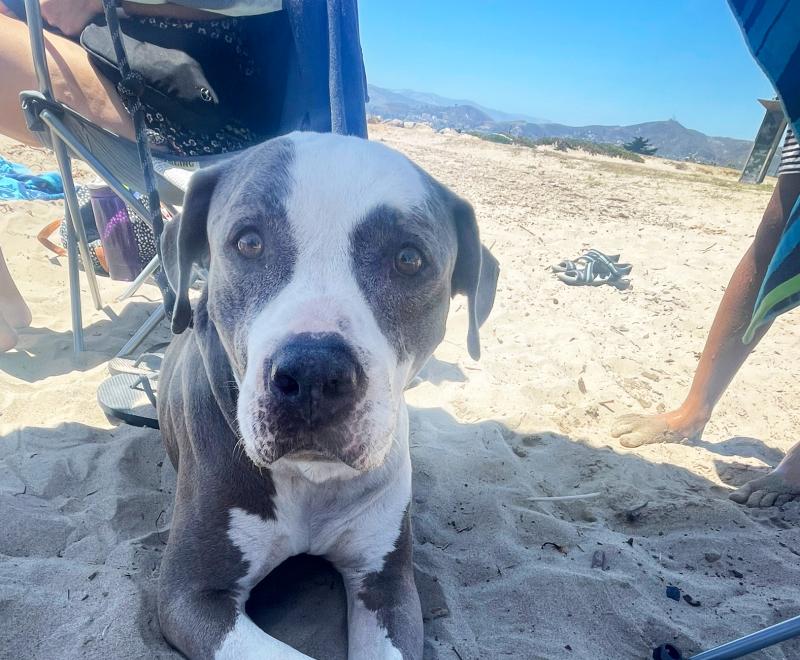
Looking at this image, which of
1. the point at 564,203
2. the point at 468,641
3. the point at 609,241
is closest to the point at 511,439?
the point at 468,641

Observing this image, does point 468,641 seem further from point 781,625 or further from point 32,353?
point 32,353

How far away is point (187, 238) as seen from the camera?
6.79 ft

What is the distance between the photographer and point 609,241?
24.0ft

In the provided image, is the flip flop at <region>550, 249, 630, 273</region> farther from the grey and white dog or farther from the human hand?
the human hand

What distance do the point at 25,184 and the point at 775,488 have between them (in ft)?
24.0

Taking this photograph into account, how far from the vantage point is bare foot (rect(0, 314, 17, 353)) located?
3.61 metres

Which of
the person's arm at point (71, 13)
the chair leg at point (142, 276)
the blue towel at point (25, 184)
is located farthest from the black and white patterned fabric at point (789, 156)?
the blue towel at point (25, 184)

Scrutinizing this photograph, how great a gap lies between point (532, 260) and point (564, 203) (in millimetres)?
3804

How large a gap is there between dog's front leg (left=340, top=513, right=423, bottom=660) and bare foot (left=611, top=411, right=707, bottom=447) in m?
1.68

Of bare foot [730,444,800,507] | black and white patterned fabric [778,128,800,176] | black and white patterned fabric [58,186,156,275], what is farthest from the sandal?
black and white patterned fabric [58,186,156,275]

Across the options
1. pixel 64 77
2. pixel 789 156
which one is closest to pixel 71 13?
pixel 64 77

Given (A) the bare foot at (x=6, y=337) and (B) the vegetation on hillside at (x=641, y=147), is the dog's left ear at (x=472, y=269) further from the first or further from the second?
(B) the vegetation on hillside at (x=641, y=147)

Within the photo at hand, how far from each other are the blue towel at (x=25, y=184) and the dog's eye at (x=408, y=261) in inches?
233

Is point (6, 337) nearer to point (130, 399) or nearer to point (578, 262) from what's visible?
point (130, 399)
